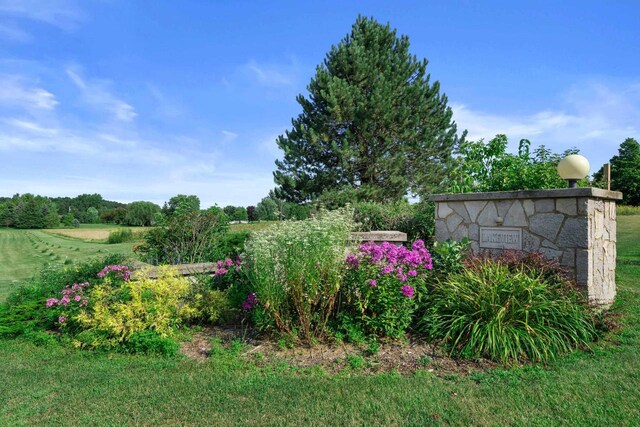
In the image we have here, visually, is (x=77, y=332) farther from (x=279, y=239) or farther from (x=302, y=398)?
(x=302, y=398)

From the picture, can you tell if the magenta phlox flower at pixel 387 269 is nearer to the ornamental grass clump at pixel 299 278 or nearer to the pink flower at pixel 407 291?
the pink flower at pixel 407 291

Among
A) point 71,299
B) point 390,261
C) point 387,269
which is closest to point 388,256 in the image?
point 390,261

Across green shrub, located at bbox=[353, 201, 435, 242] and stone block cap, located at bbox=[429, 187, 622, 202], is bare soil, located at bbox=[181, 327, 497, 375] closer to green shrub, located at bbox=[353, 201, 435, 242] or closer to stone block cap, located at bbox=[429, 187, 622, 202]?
stone block cap, located at bbox=[429, 187, 622, 202]

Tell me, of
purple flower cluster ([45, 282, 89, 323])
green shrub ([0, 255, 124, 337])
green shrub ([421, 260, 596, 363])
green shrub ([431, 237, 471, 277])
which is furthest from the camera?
green shrub ([431, 237, 471, 277])

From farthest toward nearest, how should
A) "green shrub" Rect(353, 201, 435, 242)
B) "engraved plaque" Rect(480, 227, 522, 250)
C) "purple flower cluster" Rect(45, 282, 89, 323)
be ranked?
"green shrub" Rect(353, 201, 435, 242) < "engraved plaque" Rect(480, 227, 522, 250) < "purple flower cluster" Rect(45, 282, 89, 323)

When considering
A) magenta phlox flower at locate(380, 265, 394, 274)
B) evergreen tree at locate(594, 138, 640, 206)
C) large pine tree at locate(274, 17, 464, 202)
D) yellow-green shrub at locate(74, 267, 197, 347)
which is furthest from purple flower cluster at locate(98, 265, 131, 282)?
evergreen tree at locate(594, 138, 640, 206)

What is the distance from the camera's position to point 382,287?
3.92 metres

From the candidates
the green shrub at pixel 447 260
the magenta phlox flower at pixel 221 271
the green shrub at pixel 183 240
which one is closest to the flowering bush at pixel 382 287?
the green shrub at pixel 447 260

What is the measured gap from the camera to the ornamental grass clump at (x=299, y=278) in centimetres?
387

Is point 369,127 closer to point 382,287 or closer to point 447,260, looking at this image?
point 447,260

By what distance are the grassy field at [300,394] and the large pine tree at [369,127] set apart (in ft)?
43.5

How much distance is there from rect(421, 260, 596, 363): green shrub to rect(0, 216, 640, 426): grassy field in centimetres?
25

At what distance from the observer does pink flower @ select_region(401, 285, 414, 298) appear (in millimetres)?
3906

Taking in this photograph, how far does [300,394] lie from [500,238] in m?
4.18
